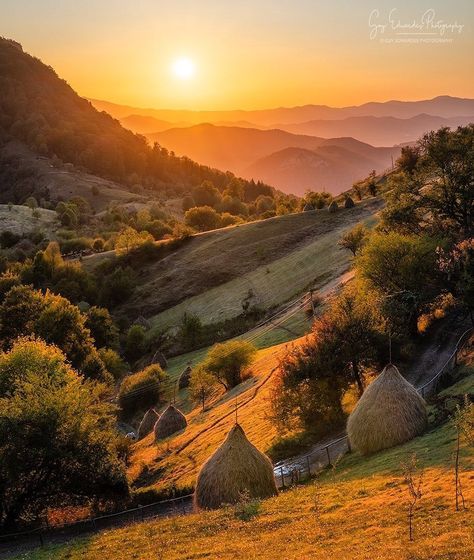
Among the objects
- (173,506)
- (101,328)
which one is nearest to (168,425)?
(173,506)

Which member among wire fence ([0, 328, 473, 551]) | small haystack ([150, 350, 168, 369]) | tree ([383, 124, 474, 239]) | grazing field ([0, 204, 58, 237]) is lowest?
wire fence ([0, 328, 473, 551])

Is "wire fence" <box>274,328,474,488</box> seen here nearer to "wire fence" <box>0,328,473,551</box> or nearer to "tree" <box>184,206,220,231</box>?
"wire fence" <box>0,328,473,551</box>

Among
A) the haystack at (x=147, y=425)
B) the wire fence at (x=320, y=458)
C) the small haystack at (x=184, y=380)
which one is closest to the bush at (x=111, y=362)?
the small haystack at (x=184, y=380)

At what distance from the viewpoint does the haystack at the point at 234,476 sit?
29.5m

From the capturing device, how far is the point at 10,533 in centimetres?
3325

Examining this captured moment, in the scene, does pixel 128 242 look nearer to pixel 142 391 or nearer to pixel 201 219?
A: pixel 201 219

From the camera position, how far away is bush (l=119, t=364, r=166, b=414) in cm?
6519

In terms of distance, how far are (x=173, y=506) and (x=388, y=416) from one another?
1467 centimetres

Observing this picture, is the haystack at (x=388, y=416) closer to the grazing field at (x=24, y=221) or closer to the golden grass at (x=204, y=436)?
the golden grass at (x=204, y=436)

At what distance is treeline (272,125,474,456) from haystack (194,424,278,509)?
25.7 feet

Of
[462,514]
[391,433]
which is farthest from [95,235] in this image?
[462,514]

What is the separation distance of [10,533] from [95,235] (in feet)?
419

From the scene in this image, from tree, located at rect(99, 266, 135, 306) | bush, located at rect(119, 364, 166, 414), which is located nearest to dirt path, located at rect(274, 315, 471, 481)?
bush, located at rect(119, 364, 166, 414)

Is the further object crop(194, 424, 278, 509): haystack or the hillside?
the hillside
